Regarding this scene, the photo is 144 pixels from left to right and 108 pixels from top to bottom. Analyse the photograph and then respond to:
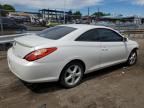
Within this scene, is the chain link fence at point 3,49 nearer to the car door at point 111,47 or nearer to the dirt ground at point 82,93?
the dirt ground at point 82,93

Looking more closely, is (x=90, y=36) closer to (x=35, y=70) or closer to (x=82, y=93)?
(x=82, y=93)

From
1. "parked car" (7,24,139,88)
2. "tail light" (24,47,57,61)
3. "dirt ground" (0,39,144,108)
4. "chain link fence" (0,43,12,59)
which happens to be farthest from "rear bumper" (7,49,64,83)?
"chain link fence" (0,43,12,59)

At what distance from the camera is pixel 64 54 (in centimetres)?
451

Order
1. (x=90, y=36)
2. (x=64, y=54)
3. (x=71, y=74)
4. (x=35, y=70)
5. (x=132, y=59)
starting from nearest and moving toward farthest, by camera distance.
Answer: (x=35, y=70) → (x=64, y=54) → (x=71, y=74) → (x=90, y=36) → (x=132, y=59)

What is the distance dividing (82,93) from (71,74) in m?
0.54

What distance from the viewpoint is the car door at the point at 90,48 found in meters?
4.98

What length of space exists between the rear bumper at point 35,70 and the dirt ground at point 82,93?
44 cm

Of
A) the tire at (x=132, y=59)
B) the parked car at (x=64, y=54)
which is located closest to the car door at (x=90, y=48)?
the parked car at (x=64, y=54)

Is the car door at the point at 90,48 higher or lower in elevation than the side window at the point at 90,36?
lower

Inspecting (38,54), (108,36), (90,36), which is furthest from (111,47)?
(38,54)

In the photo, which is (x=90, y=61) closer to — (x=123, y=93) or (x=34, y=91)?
(x=123, y=93)

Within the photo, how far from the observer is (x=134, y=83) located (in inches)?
211

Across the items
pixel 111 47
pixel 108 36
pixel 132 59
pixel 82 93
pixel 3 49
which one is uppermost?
pixel 108 36

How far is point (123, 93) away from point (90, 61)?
45.5 inches
